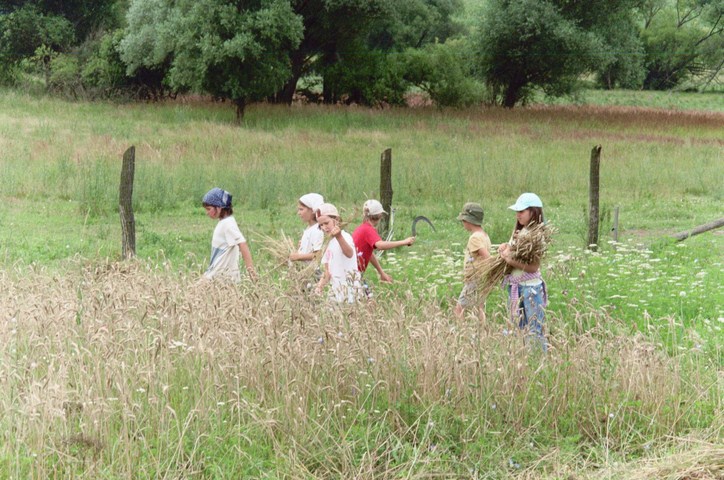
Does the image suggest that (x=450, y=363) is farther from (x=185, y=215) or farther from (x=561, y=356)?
(x=185, y=215)

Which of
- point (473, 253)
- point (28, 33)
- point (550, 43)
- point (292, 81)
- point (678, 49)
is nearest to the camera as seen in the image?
point (473, 253)

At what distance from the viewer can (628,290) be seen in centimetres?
955

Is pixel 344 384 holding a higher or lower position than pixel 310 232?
lower

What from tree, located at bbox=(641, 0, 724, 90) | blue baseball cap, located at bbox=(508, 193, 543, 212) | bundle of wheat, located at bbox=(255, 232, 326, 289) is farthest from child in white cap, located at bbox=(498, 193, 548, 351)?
tree, located at bbox=(641, 0, 724, 90)

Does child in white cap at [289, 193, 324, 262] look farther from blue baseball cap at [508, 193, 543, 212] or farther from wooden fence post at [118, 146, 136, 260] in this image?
wooden fence post at [118, 146, 136, 260]

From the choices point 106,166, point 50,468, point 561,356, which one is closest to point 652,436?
point 561,356

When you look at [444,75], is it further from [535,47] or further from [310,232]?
[310,232]

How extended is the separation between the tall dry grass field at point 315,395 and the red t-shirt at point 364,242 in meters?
1.55

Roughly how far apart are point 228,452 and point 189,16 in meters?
26.5

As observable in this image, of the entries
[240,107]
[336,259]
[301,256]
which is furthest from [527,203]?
[240,107]

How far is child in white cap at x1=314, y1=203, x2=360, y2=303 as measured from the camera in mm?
7249

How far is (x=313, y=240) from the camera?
325 inches

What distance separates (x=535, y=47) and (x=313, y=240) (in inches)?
1142

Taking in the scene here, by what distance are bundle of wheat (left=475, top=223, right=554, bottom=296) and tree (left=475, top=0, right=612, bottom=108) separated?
27.6 meters
